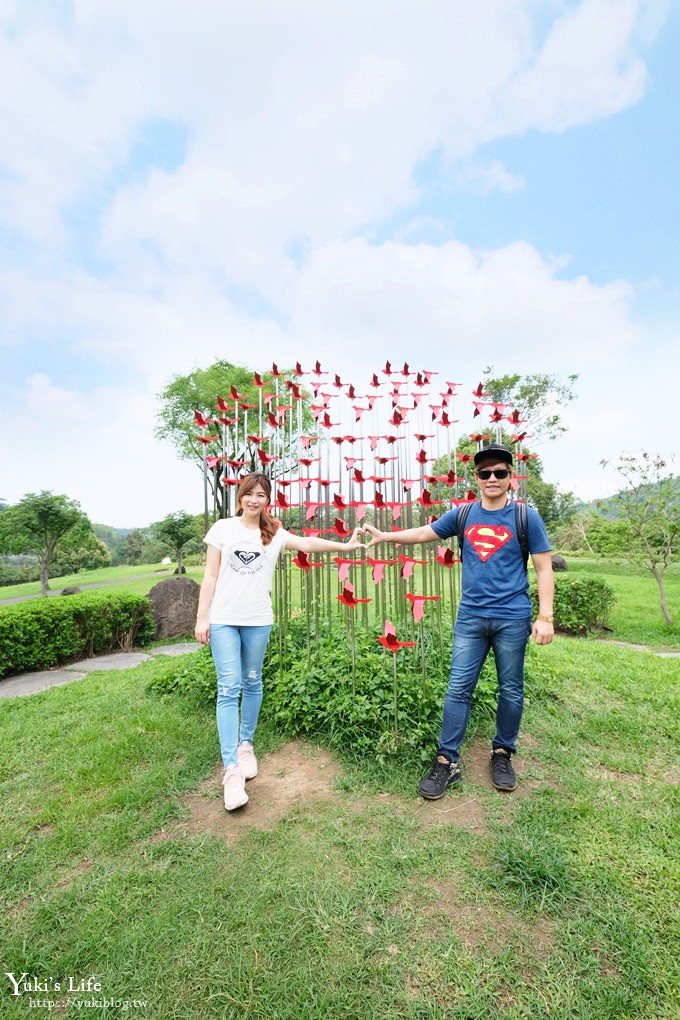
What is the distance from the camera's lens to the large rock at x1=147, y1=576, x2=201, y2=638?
7.23 metres

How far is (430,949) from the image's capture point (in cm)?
161

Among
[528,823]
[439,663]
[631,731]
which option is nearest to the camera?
[528,823]

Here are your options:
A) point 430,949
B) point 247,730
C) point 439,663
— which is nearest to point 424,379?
point 439,663

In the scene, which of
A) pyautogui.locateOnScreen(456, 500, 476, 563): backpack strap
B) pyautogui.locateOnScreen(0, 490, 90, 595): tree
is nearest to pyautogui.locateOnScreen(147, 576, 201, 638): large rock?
pyautogui.locateOnScreen(456, 500, 476, 563): backpack strap

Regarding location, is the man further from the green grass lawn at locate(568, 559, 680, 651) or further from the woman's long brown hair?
the green grass lawn at locate(568, 559, 680, 651)

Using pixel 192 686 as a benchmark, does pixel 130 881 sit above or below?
below

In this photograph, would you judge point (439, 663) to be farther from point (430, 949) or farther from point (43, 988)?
point (43, 988)

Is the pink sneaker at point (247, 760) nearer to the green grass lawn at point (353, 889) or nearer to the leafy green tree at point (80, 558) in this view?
the green grass lawn at point (353, 889)

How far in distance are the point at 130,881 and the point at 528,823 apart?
1847mm

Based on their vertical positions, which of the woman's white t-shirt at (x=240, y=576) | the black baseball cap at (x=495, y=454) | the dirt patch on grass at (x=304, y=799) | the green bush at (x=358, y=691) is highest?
the black baseball cap at (x=495, y=454)

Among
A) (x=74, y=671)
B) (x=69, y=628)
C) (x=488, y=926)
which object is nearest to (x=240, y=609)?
(x=488, y=926)

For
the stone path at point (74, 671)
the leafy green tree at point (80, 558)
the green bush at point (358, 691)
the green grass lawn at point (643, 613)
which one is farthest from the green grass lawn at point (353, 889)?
the leafy green tree at point (80, 558)

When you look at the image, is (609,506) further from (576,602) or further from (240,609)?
(240,609)

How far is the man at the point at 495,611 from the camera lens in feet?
7.93
